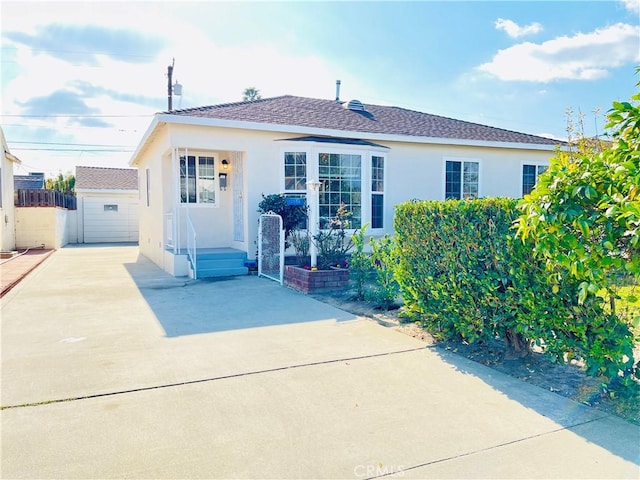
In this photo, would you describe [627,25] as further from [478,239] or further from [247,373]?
[247,373]

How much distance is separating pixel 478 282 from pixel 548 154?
39.7ft

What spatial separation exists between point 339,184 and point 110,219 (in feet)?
54.0

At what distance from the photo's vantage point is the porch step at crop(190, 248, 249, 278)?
9.85 meters

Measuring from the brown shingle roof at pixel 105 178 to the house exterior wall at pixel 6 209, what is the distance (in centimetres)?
574

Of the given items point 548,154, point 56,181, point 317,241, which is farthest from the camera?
point 56,181

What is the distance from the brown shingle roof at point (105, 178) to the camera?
2375 centimetres

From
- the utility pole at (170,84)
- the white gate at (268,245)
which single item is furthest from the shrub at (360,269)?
the utility pole at (170,84)

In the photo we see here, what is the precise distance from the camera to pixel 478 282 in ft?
13.8

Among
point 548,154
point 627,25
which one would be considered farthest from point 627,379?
point 548,154

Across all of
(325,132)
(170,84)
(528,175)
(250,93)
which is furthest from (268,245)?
(250,93)

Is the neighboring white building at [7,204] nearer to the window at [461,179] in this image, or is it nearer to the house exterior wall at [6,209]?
the house exterior wall at [6,209]

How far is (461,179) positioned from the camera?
43.6 feet

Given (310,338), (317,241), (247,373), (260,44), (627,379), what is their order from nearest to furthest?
(627,379) → (247,373) → (310,338) → (317,241) → (260,44)

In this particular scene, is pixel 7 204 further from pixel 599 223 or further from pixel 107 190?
pixel 599 223
